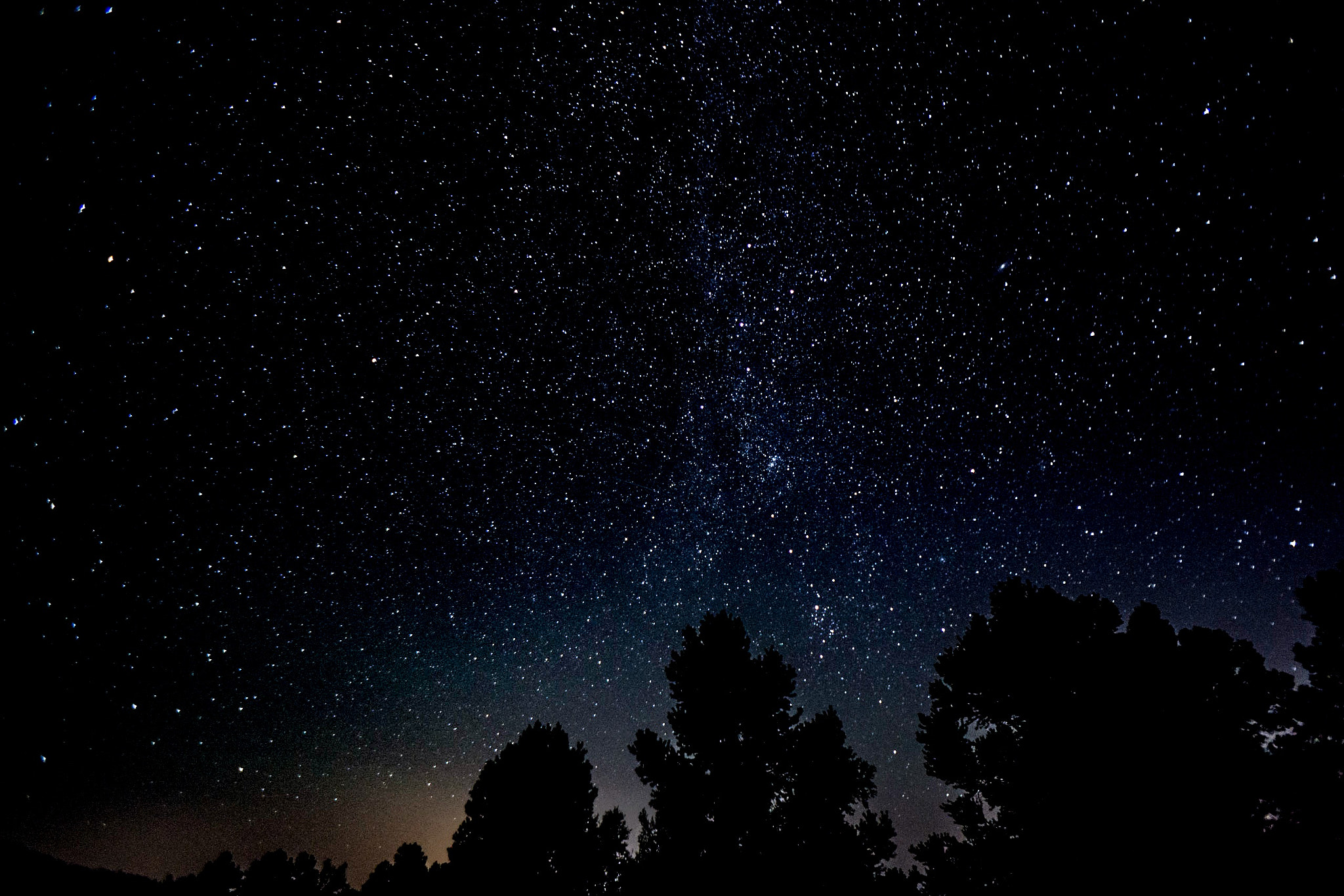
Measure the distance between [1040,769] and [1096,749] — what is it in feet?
3.17

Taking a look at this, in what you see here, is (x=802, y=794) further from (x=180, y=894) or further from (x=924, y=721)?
(x=180, y=894)

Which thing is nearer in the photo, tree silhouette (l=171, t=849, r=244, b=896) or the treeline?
the treeline

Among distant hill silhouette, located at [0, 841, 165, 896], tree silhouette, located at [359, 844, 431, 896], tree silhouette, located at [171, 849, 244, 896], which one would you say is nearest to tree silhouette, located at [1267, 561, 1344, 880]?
distant hill silhouette, located at [0, 841, 165, 896]

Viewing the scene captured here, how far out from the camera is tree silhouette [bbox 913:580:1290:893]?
745 cm

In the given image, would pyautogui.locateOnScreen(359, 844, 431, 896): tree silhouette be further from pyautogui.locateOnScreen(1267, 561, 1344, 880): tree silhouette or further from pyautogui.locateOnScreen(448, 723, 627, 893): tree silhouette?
pyautogui.locateOnScreen(1267, 561, 1344, 880): tree silhouette

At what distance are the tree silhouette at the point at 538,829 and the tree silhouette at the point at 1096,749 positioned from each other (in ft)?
28.4

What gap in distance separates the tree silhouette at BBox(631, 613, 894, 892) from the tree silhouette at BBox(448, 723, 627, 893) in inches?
189

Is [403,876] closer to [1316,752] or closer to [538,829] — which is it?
[538,829]

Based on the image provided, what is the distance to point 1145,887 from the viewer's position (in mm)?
7113

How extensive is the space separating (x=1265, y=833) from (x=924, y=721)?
522 centimetres

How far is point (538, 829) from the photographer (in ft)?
42.7

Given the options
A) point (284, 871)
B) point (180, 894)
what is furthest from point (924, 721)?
point (284, 871)

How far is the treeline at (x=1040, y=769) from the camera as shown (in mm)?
7570

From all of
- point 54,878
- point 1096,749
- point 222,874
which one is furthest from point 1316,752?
point 222,874
